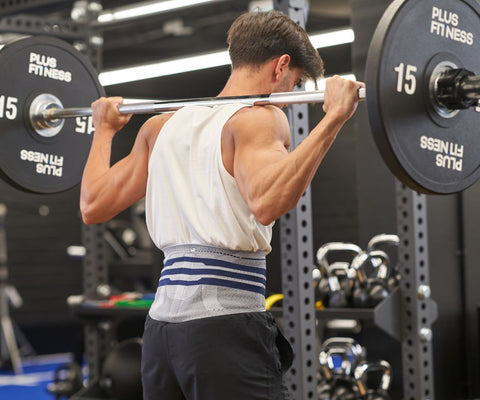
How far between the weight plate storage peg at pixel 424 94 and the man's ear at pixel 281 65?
28 centimetres

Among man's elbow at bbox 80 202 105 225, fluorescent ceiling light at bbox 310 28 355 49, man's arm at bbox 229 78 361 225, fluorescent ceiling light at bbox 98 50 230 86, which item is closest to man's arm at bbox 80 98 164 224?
man's elbow at bbox 80 202 105 225

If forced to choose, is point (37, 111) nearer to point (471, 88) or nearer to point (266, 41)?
point (266, 41)

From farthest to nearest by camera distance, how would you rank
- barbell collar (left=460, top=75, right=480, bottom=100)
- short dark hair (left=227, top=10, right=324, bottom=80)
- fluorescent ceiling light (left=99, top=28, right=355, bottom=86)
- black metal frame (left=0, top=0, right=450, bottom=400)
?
fluorescent ceiling light (left=99, top=28, right=355, bottom=86) → black metal frame (left=0, top=0, right=450, bottom=400) → short dark hair (left=227, top=10, right=324, bottom=80) → barbell collar (left=460, top=75, right=480, bottom=100)

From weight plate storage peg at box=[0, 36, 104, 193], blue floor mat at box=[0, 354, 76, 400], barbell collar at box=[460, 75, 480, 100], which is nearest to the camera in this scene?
barbell collar at box=[460, 75, 480, 100]

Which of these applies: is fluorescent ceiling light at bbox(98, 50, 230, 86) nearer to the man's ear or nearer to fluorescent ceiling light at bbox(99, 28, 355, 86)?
fluorescent ceiling light at bbox(99, 28, 355, 86)

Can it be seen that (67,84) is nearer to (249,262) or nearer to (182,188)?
(182,188)

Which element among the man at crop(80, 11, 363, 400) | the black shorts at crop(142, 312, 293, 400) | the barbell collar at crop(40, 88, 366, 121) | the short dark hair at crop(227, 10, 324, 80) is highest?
the short dark hair at crop(227, 10, 324, 80)

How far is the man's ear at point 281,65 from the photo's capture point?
204cm

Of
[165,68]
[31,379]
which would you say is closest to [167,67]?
[165,68]

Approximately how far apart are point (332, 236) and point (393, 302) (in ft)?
21.9

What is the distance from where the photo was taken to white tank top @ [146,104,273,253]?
76.7 inches

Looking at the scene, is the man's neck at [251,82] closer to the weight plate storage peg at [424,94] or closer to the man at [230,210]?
the man at [230,210]

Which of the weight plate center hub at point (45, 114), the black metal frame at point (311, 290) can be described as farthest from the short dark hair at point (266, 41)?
the weight plate center hub at point (45, 114)

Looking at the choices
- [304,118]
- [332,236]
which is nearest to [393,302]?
[304,118]
